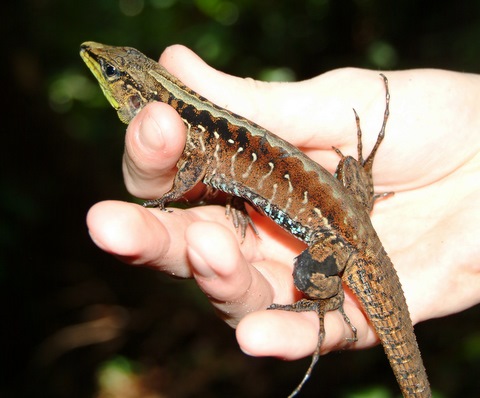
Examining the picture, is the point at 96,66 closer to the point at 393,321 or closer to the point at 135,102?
the point at 135,102

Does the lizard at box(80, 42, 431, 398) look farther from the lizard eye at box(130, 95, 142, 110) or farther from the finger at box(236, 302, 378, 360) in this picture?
the finger at box(236, 302, 378, 360)

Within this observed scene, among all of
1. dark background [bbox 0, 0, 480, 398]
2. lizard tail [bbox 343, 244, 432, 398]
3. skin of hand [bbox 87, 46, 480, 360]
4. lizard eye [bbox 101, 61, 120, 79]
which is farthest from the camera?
dark background [bbox 0, 0, 480, 398]

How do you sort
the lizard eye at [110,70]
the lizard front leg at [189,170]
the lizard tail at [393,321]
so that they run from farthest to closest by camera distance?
the lizard eye at [110,70]
the lizard front leg at [189,170]
the lizard tail at [393,321]

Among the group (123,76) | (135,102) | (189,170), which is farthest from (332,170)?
(123,76)

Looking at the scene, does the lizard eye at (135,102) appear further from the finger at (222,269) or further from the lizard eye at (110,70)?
the finger at (222,269)

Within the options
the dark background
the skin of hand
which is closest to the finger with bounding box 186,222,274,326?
the skin of hand

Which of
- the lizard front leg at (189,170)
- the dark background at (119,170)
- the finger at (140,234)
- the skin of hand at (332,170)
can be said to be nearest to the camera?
the finger at (140,234)

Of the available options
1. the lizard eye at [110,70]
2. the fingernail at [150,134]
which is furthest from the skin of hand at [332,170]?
the lizard eye at [110,70]
